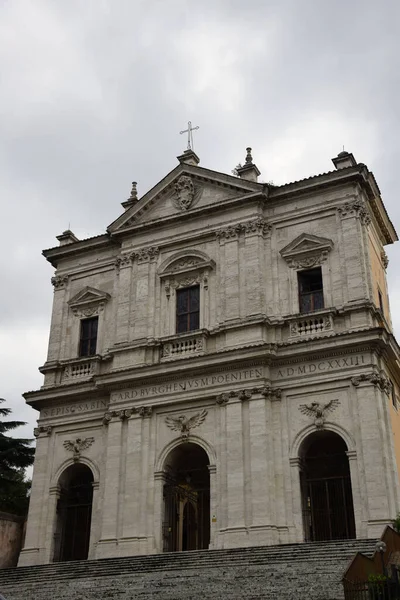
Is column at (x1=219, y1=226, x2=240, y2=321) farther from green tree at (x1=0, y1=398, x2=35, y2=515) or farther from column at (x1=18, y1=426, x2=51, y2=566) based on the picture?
green tree at (x1=0, y1=398, x2=35, y2=515)

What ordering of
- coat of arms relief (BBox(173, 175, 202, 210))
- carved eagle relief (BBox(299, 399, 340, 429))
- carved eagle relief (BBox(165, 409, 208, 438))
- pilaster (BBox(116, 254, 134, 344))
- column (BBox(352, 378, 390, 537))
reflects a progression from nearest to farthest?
1. column (BBox(352, 378, 390, 537))
2. carved eagle relief (BBox(299, 399, 340, 429))
3. carved eagle relief (BBox(165, 409, 208, 438))
4. pilaster (BBox(116, 254, 134, 344))
5. coat of arms relief (BBox(173, 175, 202, 210))

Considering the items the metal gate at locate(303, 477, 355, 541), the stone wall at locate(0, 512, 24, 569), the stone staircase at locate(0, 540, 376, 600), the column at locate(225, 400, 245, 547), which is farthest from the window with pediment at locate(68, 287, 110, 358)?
the metal gate at locate(303, 477, 355, 541)

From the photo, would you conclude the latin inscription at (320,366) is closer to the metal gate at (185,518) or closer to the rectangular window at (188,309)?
the rectangular window at (188,309)

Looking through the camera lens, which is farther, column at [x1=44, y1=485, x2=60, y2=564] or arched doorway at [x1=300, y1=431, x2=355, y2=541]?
column at [x1=44, y1=485, x2=60, y2=564]

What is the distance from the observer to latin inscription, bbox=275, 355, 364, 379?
24.8m

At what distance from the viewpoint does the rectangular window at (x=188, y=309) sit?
28.7 meters

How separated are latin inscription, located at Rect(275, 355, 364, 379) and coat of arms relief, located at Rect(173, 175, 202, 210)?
8.32 metres

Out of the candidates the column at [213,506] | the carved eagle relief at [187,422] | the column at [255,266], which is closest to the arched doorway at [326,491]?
the column at [213,506]

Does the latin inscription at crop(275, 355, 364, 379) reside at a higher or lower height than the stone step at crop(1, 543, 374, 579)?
higher

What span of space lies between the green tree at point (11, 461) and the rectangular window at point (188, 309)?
13151 mm

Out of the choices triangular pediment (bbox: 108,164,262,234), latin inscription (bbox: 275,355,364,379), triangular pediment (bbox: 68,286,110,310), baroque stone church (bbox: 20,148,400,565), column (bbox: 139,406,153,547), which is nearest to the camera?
baroque stone church (bbox: 20,148,400,565)

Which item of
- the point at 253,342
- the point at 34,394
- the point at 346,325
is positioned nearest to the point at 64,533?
Result: the point at 34,394

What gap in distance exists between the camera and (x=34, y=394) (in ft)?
98.9

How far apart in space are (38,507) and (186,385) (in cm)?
723
